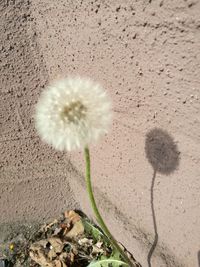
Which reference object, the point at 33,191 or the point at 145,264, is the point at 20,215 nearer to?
the point at 33,191

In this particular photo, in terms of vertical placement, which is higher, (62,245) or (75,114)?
(75,114)

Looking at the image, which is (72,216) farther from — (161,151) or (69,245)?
(161,151)

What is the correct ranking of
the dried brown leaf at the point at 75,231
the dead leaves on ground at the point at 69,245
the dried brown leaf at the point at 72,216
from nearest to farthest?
the dead leaves on ground at the point at 69,245 → the dried brown leaf at the point at 75,231 → the dried brown leaf at the point at 72,216

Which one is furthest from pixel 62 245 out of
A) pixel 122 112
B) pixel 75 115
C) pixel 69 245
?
pixel 75 115

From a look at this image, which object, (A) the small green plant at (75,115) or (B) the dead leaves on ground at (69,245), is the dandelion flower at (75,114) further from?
(B) the dead leaves on ground at (69,245)

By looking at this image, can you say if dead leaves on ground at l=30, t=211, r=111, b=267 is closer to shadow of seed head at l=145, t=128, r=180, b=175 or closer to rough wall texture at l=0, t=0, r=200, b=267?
rough wall texture at l=0, t=0, r=200, b=267

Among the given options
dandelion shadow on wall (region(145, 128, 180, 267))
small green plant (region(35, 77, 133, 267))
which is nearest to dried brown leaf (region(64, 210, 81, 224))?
dandelion shadow on wall (region(145, 128, 180, 267))

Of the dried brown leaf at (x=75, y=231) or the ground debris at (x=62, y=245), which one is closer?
the ground debris at (x=62, y=245)

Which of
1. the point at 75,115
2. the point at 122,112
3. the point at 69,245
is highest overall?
the point at 75,115

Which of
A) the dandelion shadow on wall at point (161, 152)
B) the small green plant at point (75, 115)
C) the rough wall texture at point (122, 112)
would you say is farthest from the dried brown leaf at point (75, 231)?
the small green plant at point (75, 115)
